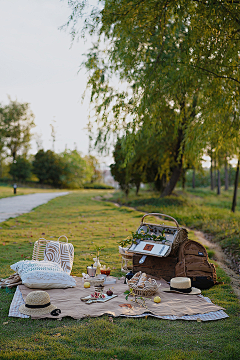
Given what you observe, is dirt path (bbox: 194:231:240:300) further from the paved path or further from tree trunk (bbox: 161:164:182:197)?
tree trunk (bbox: 161:164:182:197)

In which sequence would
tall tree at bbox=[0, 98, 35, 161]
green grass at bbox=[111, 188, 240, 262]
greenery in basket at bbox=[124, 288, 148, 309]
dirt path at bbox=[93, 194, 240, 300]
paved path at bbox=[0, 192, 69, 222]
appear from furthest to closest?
tall tree at bbox=[0, 98, 35, 161] → paved path at bbox=[0, 192, 69, 222] → green grass at bbox=[111, 188, 240, 262] → dirt path at bbox=[93, 194, 240, 300] → greenery in basket at bbox=[124, 288, 148, 309]

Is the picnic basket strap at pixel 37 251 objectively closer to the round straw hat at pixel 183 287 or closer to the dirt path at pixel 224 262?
the round straw hat at pixel 183 287

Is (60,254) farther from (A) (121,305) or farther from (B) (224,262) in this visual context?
(B) (224,262)

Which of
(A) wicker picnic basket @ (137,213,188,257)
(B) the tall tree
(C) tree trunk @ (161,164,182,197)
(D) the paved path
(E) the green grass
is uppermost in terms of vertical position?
(B) the tall tree

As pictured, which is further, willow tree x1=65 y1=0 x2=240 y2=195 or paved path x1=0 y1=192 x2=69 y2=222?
paved path x1=0 y1=192 x2=69 y2=222

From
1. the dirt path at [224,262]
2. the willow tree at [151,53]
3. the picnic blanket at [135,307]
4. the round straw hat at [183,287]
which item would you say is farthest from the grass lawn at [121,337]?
the willow tree at [151,53]

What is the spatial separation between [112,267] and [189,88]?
4349 mm

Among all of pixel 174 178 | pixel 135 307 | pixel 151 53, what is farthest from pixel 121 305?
pixel 174 178

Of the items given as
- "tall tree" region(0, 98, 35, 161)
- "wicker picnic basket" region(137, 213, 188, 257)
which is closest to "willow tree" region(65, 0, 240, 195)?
"wicker picnic basket" region(137, 213, 188, 257)

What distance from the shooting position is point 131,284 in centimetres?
527

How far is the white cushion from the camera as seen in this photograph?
517 centimetres

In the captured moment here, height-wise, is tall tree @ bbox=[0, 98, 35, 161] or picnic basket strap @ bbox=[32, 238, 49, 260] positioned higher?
tall tree @ bbox=[0, 98, 35, 161]

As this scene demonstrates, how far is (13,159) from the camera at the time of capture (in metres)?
48.1

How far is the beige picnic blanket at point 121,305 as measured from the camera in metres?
4.44
